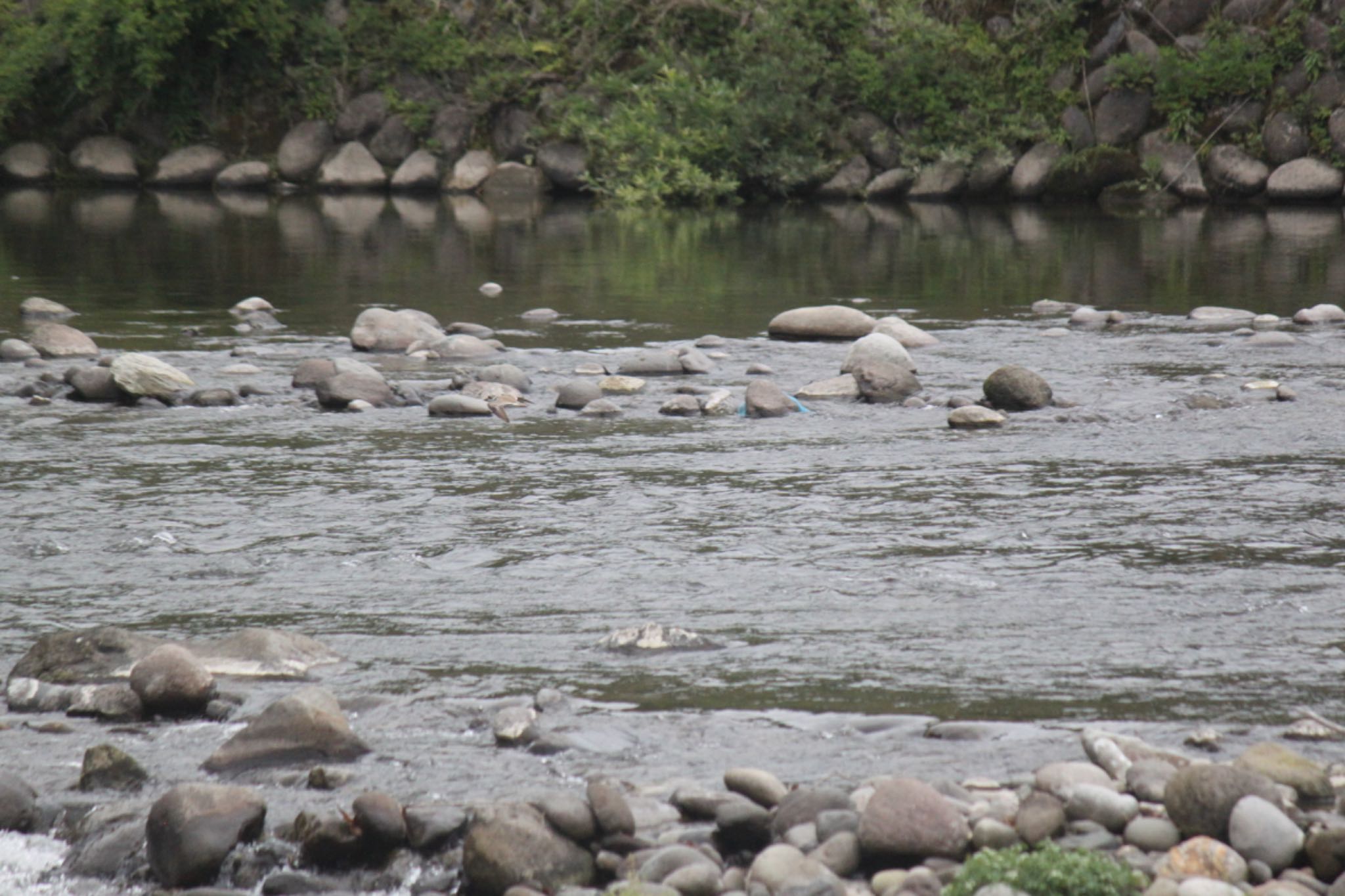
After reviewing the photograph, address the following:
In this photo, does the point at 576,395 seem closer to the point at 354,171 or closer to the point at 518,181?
the point at 518,181

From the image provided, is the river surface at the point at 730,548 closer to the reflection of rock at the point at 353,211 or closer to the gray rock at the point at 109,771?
the gray rock at the point at 109,771

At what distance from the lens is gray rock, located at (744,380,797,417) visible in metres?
6.45

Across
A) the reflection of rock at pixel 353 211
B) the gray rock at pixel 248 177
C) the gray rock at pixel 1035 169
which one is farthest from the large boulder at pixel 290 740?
the gray rock at pixel 248 177

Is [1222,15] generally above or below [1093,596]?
above

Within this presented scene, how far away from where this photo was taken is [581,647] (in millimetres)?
3627

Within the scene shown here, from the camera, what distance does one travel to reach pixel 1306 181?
19734mm

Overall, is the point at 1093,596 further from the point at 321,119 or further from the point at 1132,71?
the point at 321,119

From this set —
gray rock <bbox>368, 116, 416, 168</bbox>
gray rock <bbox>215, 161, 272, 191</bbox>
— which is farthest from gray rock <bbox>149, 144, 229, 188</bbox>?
gray rock <bbox>368, 116, 416, 168</bbox>

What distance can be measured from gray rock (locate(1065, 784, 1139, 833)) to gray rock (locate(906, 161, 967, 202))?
19665 millimetres

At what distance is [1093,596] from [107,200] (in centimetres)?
2135

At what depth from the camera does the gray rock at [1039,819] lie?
2588 millimetres

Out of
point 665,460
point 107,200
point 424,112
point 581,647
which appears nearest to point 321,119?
point 424,112

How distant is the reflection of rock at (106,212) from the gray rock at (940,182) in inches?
403

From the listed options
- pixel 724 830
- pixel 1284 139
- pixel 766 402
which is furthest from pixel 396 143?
pixel 724 830
